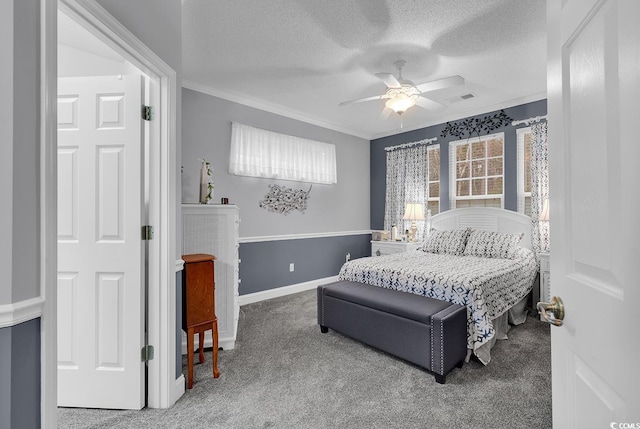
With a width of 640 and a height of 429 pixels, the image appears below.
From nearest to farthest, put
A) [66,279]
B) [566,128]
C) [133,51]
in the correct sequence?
1. [566,128]
2. [133,51]
3. [66,279]

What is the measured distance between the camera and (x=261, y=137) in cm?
421

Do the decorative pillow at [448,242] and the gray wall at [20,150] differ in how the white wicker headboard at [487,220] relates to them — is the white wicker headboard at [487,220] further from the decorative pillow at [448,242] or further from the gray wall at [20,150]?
the gray wall at [20,150]

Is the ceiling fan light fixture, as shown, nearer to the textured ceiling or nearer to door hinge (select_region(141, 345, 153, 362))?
the textured ceiling

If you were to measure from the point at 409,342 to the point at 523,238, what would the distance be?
8.69 feet

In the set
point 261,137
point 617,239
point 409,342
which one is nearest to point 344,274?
point 409,342

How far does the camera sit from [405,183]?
5266 mm

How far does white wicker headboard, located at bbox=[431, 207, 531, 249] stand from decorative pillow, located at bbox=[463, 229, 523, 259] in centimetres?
17

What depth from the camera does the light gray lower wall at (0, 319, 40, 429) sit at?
90 cm

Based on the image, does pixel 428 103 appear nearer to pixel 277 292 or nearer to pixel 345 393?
pixel 345 393

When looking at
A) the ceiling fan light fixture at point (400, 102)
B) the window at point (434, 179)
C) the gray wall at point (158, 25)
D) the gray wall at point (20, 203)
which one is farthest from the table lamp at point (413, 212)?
the gray wall at point (20, 203)

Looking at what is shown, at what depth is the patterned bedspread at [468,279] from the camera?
235 centimetres

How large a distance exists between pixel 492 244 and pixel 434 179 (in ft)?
5.39

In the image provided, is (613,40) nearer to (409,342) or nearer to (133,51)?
(133,51)

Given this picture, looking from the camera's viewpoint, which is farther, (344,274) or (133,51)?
(344,274)
